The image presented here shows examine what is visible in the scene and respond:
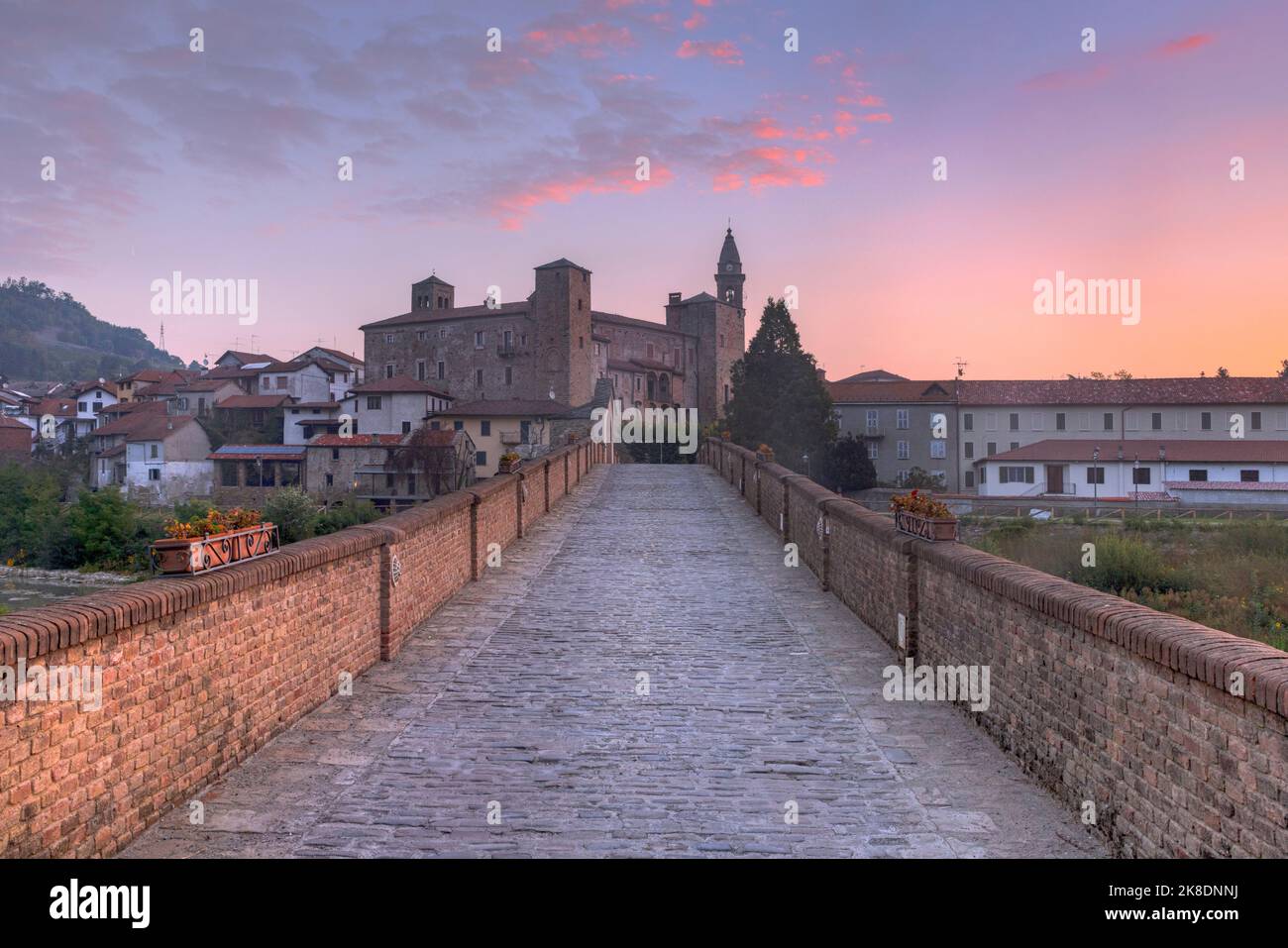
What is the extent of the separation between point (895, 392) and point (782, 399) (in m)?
16.0

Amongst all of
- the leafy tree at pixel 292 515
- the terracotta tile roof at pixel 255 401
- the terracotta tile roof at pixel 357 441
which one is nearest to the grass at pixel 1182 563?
the leafy tree at pixel 292 515

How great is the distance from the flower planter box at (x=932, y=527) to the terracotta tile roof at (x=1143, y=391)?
56.3 meters

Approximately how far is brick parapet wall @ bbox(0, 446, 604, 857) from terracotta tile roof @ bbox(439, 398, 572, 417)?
56.2 meters

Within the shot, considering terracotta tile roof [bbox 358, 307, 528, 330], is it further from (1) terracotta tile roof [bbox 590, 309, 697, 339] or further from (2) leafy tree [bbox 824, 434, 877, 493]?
(2) leafy tree [bbox 824, 434, 877, 493]

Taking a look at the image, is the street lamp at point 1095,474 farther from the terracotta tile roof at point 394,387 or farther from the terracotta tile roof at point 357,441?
the terracotta tile roof at point 394,387

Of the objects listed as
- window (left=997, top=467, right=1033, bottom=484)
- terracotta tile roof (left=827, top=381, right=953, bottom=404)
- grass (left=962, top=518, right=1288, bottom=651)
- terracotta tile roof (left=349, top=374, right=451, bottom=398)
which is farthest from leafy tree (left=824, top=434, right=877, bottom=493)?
terracotta tile roof (left=349, top=374, right=451, bottom=398)

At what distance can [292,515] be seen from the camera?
132 feet

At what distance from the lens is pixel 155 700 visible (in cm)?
525

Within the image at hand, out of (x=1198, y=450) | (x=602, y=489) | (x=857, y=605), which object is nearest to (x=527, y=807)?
(x=857, y=605)

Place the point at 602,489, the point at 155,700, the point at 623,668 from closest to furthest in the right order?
the point at 155,700 → the point at 623,668 → the point at 602,489

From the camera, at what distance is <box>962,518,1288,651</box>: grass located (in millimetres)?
21516
